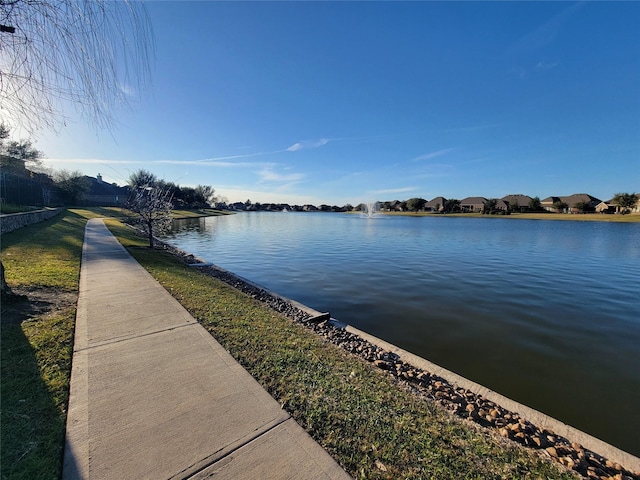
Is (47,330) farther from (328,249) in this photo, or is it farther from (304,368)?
(328,249)

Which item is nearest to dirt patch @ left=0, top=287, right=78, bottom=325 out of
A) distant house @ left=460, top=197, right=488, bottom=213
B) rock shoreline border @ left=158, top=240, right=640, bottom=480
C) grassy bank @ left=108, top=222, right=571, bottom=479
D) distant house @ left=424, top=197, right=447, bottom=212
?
grassy bank @ left=108, top=222, right=571, bottom=479

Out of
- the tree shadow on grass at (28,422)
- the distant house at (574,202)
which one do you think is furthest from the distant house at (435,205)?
the tree shadow on grass at (28,422)

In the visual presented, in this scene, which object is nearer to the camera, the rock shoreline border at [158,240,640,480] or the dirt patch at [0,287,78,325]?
the rock shoreline border at [158,240,640,480]

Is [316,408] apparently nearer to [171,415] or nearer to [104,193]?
[171,415]

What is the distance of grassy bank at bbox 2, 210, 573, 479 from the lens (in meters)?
2.30

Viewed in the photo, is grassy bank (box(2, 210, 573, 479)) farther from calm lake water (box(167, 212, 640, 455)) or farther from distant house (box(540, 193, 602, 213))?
distant house (box(540, 193, 602, 213))

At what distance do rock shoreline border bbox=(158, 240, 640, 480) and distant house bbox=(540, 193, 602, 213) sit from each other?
101 m

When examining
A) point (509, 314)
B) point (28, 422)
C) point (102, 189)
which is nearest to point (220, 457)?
point (28, 422)

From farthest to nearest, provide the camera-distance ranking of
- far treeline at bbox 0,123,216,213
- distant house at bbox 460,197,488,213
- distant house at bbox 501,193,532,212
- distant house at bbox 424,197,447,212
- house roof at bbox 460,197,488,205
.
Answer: distant house at bbox 424,197,447,212, house roof at bbox 460,197,488,205, distant house at bbox 460,197,488,213, distant house at bbox 501,193,532,212, far treeline at bbox 0,123,216,213

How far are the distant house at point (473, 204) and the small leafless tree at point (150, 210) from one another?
4105 inches

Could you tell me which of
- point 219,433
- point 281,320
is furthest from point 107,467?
point 281,320

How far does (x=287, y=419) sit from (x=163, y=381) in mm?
1551

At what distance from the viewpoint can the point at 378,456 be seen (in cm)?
239

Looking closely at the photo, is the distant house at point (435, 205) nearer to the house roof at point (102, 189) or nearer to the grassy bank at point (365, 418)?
the house roof at point (102, 189)
